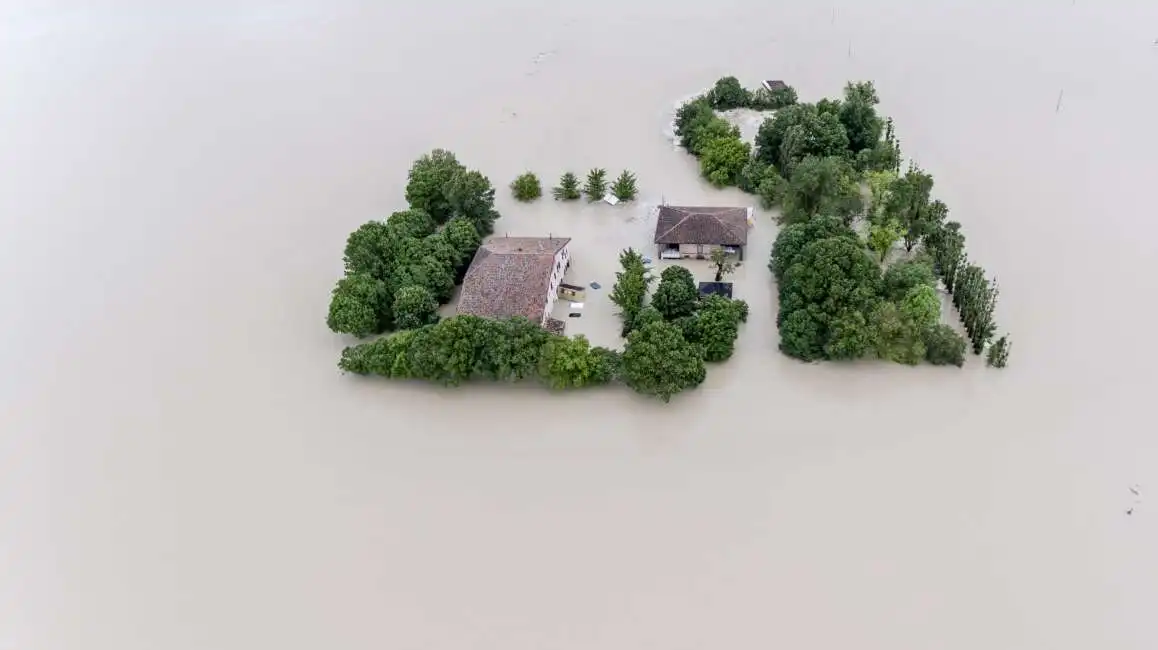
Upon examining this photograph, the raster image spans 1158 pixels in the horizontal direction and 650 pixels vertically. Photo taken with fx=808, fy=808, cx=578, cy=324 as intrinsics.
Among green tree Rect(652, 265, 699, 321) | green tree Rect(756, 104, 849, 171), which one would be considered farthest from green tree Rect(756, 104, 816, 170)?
green tree Rect(652, 265, 699, 321)

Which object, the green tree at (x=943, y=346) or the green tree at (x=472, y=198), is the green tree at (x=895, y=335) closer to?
the green tree at (x=943, y=346)

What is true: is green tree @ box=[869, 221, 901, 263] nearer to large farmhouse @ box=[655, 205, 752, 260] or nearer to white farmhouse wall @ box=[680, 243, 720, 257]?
large farmhouse @ box=[655, 205, 752, 260]

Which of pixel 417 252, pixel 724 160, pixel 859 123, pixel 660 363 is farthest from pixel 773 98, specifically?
pixel 660 363

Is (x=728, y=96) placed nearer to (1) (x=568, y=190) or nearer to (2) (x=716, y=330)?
(1) (x=568, y=190)

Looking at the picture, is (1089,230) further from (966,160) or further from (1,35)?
(1,35)

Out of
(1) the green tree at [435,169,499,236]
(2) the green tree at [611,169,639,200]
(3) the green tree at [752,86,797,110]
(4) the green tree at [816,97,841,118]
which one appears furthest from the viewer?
(3) the green tree at [752,86,797,110]

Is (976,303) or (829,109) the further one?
(829,109)
